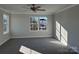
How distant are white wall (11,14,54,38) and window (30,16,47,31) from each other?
1.11 ft

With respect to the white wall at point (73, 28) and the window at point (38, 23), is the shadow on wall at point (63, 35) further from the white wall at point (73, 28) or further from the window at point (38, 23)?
the window at point (38, 23)

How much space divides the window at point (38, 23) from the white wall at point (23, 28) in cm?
34

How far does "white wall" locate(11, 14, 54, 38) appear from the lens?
1128 cm

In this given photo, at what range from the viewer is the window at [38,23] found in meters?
11.6

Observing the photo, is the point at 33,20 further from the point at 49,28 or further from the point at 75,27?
the point at 75,27

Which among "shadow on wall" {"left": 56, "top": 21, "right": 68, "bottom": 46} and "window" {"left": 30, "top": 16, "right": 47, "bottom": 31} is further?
"window" {"left": 30, "top": 16, "right": 47, "bottom": 31}

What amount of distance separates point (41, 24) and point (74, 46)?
5.79m

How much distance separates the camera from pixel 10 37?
11.0 metres

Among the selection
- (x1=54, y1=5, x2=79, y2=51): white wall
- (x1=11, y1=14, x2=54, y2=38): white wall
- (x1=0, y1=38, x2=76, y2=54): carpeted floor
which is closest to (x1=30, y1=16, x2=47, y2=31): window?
(x1=11, y1=14, x2=54, y2=38): white wall

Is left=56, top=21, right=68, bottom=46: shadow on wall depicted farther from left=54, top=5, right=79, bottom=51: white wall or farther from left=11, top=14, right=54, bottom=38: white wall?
left=11, top=14, right=54, bottom=38: white wall
